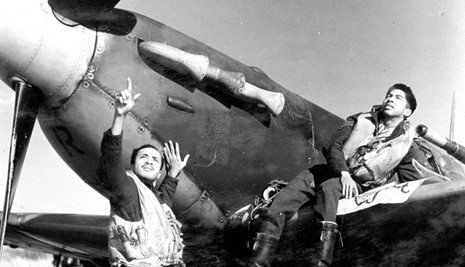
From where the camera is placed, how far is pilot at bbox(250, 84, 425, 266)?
4641 millimetres

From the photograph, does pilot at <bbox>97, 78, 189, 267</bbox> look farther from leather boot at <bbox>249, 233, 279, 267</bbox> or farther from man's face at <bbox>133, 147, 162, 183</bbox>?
leather boot at <bbox>249, 233, 279, 267</bbox>

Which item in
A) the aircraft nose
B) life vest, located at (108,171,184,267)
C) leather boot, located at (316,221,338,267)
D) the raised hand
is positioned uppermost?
the aircraft nose

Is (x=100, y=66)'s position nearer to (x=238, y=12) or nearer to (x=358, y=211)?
(x=238, y=12)

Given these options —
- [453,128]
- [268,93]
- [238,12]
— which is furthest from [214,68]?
[453,128]

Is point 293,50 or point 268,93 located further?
point 293,50

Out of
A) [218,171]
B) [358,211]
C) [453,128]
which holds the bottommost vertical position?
[358,211]

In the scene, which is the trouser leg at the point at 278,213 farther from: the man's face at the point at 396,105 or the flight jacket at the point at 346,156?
the man's face at the point at 396,105

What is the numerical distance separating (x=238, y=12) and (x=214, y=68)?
102 cm

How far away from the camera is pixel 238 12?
6086 millimetres

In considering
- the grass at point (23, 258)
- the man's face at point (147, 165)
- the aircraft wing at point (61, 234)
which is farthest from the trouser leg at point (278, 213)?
the grass at point (23, 258)

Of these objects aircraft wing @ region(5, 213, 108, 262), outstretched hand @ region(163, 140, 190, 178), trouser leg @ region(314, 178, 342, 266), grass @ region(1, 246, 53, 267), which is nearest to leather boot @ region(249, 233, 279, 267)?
trouser leg @ region(314, 178, 342, 266)

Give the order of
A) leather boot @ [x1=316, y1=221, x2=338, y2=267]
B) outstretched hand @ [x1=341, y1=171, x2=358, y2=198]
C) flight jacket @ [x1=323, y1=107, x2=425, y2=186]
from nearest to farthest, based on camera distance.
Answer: leather boot @ [x1=316, y1=221, x2=338, y2=267]
outstretched hand @ [x1=341, y1=171, x2=358, y2=198]
flight jacket @ [x1=323, y1=107, x2=425, y2=186]

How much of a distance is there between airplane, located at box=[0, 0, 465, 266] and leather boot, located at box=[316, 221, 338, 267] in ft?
0.71

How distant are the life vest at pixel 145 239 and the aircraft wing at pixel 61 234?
10.5 feet
